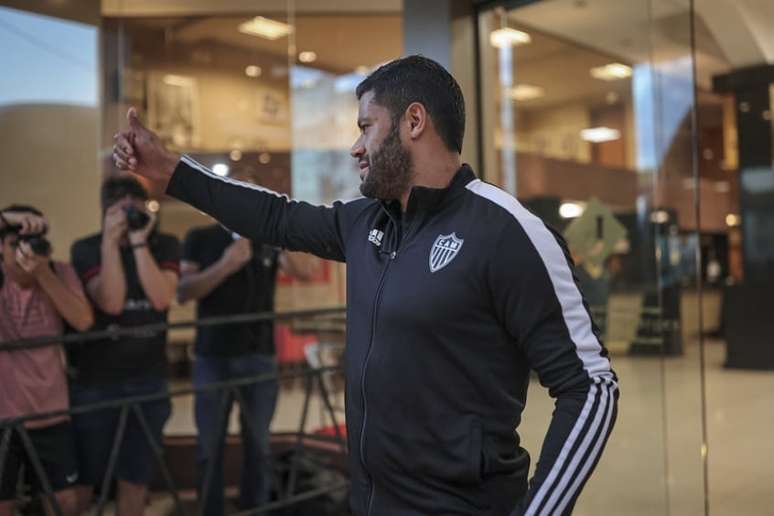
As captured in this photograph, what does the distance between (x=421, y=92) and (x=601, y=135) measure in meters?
2.68

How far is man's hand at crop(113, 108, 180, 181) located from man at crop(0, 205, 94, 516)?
1.54m

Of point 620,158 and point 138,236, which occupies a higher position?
point 620,158

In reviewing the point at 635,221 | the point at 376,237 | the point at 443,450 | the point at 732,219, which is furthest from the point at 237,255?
the point at 732,219

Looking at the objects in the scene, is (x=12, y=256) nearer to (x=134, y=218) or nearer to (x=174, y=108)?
(x=134, y=218)

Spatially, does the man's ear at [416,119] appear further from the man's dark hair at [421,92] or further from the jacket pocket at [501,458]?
the jacket pocket at [501,458]

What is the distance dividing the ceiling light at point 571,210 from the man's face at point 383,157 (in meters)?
1.97

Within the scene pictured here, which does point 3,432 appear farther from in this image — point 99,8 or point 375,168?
point 99,8

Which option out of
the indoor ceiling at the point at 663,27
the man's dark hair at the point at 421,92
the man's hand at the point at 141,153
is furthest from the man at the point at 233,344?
the man's dark hair at the point at 421,92

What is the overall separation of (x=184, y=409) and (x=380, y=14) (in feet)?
12.6

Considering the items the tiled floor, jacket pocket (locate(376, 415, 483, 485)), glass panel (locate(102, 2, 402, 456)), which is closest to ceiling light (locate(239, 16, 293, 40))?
glass panel (locate(102, 2, 402, 456))

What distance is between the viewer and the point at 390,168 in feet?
4.50

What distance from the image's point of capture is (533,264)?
1.21m

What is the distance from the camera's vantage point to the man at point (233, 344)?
3773mm

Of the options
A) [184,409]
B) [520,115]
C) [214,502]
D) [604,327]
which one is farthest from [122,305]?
[184,409]
